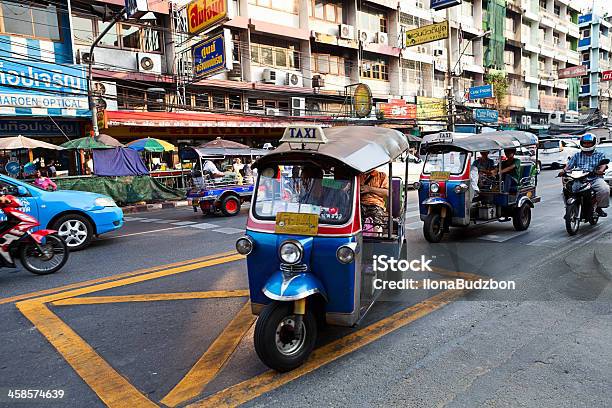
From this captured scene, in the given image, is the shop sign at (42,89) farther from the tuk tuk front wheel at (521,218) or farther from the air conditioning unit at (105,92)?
the tuk tuk front wheel at (521,218)

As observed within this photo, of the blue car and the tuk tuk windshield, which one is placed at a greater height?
the tuk tuk windshield

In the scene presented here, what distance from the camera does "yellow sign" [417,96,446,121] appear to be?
102 ft

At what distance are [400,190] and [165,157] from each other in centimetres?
1771

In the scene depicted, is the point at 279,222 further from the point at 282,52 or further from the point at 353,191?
the point at 282,52

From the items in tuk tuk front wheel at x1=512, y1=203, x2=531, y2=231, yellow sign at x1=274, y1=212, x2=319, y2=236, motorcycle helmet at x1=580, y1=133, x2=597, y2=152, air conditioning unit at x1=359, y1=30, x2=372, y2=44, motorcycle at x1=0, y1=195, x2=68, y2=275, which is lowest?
tuk tuk front wheel at x1=512, y1=203, x2=531, y2=231

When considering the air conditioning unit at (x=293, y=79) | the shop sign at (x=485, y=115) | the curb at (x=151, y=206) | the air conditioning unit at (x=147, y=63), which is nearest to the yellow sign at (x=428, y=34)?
the air conditioning unit at (x=293, y=79)

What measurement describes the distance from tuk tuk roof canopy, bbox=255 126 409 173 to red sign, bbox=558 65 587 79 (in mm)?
44038

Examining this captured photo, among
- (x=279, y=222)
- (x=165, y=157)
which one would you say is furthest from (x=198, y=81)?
(x=279, y=222)

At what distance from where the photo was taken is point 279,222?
153 inches

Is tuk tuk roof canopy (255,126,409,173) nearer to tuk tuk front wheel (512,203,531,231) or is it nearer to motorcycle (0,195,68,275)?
motorcycle (0,195,68,275)

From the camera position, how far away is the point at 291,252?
3.62 m

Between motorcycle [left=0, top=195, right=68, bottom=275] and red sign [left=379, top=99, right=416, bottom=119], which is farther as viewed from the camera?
red sign [left=379, top=99, right=416, bottom=119]

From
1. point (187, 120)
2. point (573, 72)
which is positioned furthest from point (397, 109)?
point (573, 72)

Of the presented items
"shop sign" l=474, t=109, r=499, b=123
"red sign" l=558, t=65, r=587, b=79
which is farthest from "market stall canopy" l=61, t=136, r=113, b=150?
"red sign" l=558, t=65, r=587, b=79
